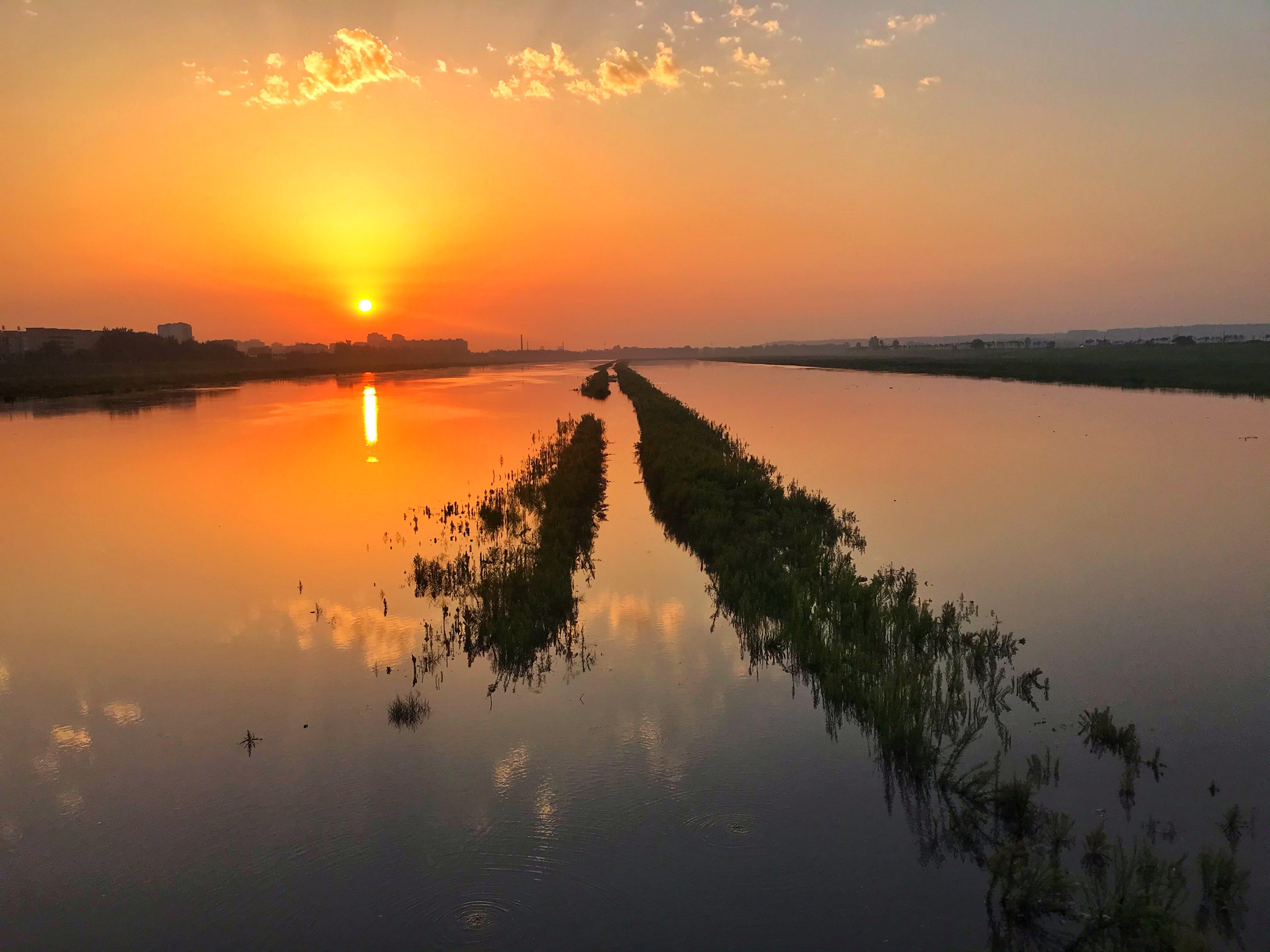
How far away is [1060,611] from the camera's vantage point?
12.1m

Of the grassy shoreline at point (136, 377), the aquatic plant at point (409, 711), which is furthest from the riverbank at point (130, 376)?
the aquatic plant at point (409, 711)

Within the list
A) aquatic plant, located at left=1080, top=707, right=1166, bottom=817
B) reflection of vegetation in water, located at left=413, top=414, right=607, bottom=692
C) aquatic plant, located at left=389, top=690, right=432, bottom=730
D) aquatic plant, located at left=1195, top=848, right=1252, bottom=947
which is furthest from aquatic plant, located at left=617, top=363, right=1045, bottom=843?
aquatic plant, located at left=389, top=690, right=432, bottom=730

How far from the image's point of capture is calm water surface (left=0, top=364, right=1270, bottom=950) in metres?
5.87

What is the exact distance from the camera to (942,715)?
336 inches

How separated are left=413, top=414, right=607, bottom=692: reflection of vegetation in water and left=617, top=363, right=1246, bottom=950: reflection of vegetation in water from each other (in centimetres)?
277

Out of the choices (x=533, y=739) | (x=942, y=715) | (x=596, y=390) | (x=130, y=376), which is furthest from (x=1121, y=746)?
(x=130, y=376)

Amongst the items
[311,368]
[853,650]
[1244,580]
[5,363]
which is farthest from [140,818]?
[311,368]

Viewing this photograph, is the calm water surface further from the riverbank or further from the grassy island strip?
the riverbank

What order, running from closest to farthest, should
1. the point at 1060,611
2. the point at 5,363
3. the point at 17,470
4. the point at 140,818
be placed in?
the point at 140,818 < the point at 1060,611 < the point at 17,470 < the point at 5,363

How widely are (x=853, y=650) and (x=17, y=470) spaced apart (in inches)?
1210

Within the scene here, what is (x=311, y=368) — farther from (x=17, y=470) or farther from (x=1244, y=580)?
(x=1244, y=580)

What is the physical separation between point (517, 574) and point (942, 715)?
7.64m

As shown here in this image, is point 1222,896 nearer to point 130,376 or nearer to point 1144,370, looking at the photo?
point 1144,370

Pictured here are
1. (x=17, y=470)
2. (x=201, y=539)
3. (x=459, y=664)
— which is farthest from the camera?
(x=17, y=470)
